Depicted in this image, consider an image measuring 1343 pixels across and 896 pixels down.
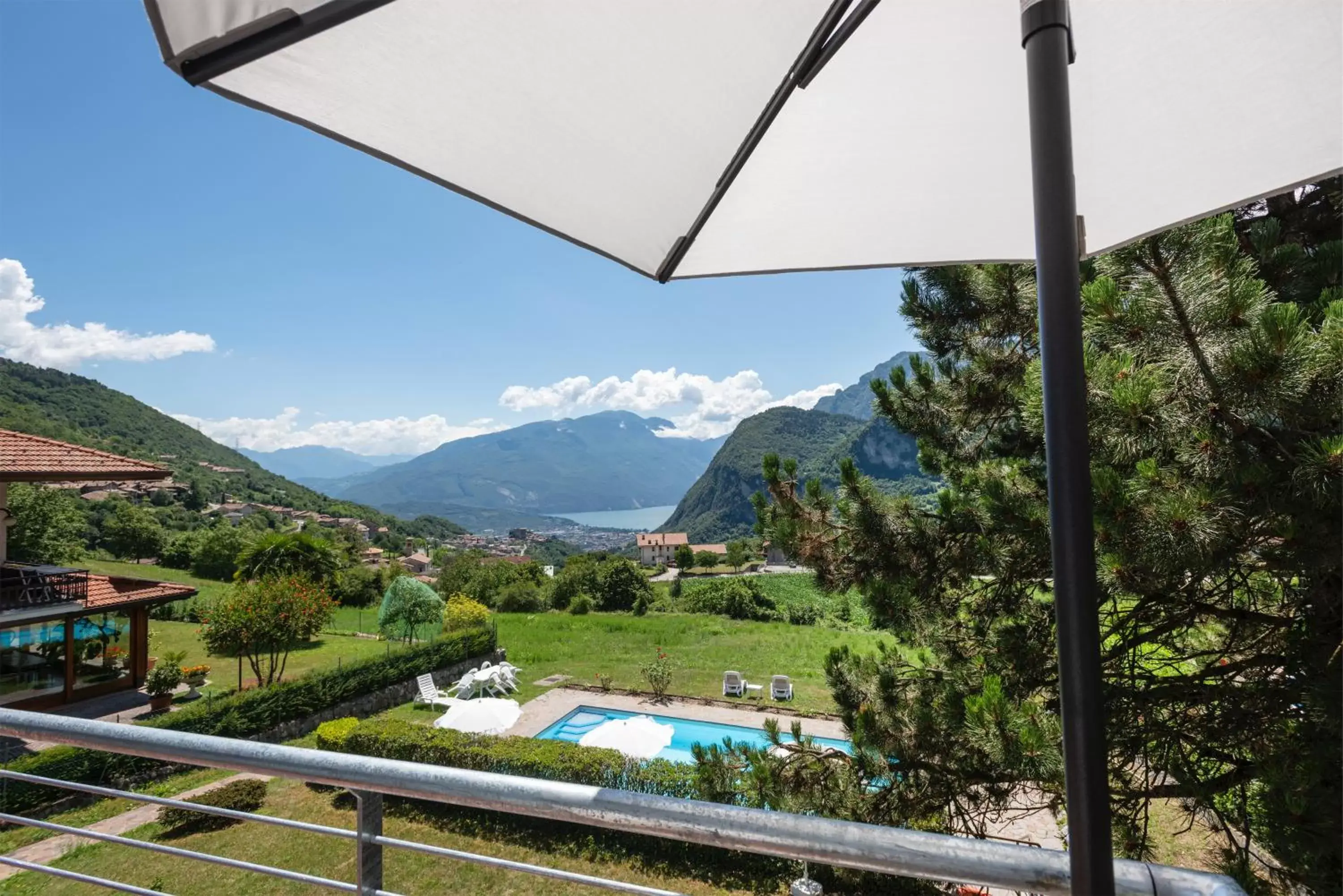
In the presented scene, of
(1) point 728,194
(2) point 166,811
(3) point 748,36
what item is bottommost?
(2) point 166,811

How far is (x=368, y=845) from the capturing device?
1.10 metres

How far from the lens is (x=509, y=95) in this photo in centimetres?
108

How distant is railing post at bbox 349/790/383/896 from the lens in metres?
1.08

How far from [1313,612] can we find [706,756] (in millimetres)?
2825

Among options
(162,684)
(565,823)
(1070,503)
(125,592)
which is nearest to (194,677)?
(162,684)

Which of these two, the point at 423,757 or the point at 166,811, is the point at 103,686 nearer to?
the point at 166,811

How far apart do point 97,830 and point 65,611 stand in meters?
5.65

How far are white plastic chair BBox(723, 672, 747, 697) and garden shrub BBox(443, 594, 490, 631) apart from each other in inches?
275

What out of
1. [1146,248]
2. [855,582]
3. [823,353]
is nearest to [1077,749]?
[1146,248]

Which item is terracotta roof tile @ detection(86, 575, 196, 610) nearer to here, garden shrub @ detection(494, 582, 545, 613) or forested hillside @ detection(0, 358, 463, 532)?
garden shrub @ detection(494, 582, 545, 613)

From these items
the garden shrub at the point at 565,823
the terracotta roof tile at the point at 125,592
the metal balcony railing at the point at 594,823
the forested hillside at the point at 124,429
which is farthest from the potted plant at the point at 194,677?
the forested hillside at the point at 124,429

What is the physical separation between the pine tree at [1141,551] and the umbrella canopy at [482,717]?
7928 millimetres

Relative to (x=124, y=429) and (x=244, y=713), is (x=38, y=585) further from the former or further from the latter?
(x=124, y=429)

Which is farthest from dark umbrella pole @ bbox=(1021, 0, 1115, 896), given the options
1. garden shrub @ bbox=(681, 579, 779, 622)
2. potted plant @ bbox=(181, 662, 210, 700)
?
garden shrub @ bbox=(681, 579, 779, 622)
